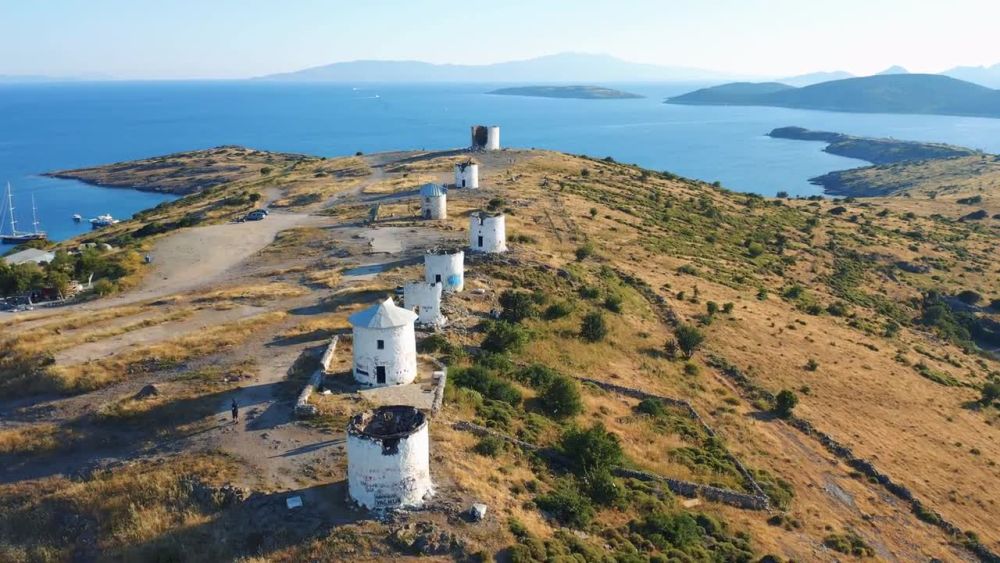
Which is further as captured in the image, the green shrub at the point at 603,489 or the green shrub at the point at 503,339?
the green shrub at the point at 503,339

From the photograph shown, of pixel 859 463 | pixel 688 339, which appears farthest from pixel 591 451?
pixel 688 339

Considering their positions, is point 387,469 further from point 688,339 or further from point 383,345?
point 688,339

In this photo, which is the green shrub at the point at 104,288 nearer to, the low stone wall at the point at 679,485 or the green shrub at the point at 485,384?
the green shrub at the point at 485,384

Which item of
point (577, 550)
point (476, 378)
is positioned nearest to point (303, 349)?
point (476, 378)

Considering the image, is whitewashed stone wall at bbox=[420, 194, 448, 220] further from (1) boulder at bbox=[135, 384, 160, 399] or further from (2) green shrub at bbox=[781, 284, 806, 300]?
(1) boulder at bbox=[135, 384, 160, 399]

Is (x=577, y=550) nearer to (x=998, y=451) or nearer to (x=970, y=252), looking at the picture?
(x=998, y=451)

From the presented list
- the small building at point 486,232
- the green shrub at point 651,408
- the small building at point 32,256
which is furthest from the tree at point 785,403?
the small building at point 32,256

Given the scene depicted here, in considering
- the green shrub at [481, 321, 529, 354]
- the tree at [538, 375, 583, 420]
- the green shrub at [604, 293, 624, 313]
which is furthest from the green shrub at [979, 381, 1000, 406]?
the green shrub at [481, 321, 529, 354]

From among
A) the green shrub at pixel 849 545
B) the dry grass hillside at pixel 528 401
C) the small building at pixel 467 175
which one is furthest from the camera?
the small building at pixel 467 175
